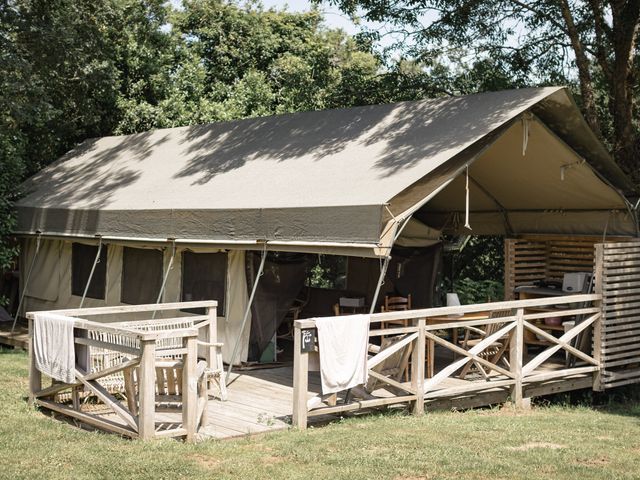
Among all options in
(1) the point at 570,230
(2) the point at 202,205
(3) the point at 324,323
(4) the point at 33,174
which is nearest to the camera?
(3) the point at 324,323

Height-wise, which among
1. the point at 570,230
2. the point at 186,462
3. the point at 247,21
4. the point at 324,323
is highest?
the point at 247,21

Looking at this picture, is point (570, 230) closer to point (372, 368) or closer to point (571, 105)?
point (571, 105)

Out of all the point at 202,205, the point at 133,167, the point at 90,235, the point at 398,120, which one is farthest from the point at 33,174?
the point at 398,120

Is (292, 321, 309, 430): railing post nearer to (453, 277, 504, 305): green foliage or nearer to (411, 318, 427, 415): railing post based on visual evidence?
(411, 318, 427, 415): railing post

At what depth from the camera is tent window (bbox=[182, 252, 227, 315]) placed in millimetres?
10141

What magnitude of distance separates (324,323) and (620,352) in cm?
444

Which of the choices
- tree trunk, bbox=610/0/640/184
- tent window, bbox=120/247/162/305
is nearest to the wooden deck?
tent window, bbox=120/247/162/305

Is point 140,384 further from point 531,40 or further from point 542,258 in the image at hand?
point 531,40

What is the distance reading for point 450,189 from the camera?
12.1m

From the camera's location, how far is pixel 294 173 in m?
9.83

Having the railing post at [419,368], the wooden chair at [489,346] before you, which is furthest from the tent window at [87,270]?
the railing post at [419,368]

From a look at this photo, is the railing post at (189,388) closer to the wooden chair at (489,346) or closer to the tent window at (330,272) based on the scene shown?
the wooden chair at (489,346)

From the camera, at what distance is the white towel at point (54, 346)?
23.5 ft

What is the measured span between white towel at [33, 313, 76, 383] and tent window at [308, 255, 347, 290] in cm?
536
